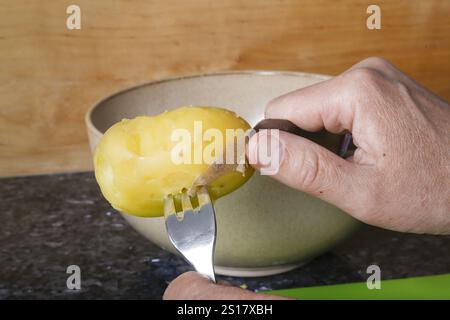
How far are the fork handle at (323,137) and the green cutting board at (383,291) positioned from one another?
17 centimetres

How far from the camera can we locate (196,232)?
632mm

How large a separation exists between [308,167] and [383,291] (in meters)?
0.24

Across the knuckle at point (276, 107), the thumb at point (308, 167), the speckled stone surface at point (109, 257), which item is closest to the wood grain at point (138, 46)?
the speckled stone surface at point (109, 257)

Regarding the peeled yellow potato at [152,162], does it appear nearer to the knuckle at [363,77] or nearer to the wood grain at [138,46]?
the knuckle at [363,77]

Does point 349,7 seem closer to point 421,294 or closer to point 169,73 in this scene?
point 169,73

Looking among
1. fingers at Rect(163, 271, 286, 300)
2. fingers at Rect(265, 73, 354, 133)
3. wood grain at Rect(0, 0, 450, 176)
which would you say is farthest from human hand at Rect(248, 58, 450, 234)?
wood grain at Rect(0, 0, 450, 176)

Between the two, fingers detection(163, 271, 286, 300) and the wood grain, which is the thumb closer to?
fingers detection(163, 271, 286, 300)

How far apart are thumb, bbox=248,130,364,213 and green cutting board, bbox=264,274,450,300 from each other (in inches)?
6.6

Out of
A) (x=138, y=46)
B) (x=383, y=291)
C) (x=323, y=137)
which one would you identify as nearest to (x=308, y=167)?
(x=323, y=137)

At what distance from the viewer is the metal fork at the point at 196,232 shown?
0.62 meters

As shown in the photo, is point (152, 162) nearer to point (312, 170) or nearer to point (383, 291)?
point (312, 170)

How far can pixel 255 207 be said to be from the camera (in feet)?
2.41

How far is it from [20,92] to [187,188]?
53 centimetres

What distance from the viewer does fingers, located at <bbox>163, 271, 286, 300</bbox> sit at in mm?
572
